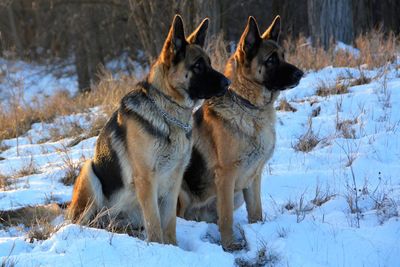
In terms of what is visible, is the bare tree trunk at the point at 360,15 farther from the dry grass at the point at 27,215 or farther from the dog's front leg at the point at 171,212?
the dry grass at the point at 27,215

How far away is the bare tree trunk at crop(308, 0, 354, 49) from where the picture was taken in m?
11.5

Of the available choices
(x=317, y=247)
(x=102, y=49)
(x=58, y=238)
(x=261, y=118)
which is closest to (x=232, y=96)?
(x=261, y=118)

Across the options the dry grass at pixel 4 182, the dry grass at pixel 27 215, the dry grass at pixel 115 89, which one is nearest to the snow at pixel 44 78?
the dry grass at pixel 115 89

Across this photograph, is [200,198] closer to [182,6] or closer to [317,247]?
[317,247]

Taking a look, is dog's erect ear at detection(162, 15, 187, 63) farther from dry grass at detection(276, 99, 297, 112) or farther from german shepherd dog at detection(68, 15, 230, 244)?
dry grass at detection(276, 99, 297, 112)

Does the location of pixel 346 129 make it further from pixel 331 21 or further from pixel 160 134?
pixel 331 21

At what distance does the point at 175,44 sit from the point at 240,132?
2.96 ft

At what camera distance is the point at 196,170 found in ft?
15.4

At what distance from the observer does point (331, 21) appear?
11570 mm

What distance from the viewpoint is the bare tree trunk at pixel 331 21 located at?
11.5 m

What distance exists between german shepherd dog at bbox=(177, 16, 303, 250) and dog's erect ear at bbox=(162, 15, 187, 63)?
61 cm

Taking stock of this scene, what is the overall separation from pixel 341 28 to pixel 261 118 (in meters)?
7.85

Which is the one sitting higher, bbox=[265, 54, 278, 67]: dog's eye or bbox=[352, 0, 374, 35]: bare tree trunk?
bbox=[265, 54, 278, 67]: dog's eye

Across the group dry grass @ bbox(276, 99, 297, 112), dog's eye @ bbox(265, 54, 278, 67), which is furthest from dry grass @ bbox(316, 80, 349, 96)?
dog's eye @ bbox(265, 54, 278, 67)
